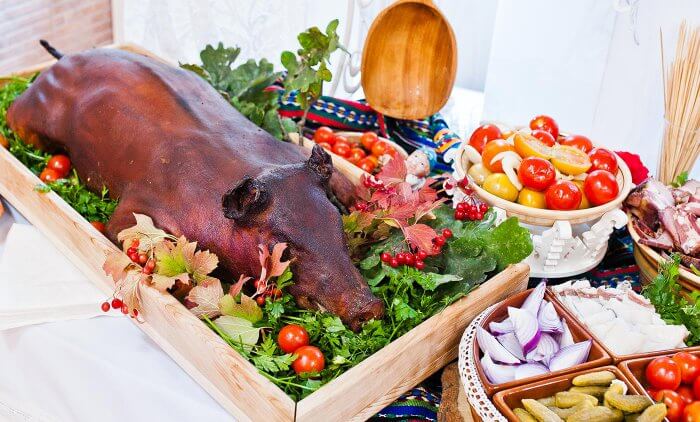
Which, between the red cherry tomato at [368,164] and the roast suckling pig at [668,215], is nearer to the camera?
the roast suckling pig at [668,215]

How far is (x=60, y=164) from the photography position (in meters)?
1.56

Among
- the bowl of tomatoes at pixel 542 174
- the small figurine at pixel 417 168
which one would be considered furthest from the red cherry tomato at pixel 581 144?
the small figurine at pixel 417 168

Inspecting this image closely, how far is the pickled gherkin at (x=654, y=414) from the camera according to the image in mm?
920

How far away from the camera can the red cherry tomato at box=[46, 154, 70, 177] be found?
1556mm

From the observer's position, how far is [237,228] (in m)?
1.19

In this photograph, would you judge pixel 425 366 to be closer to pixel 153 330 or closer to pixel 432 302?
pixel 432 302

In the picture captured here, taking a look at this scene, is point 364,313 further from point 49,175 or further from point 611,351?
point 49,175

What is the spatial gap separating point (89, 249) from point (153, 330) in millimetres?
219

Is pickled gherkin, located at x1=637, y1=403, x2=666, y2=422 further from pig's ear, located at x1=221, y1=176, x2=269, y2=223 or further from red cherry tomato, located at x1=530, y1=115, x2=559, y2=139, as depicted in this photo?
red cherry tomato, located at x1=530, y1=115, x2=559, y2=139

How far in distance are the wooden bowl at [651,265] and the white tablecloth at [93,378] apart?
2.60ft

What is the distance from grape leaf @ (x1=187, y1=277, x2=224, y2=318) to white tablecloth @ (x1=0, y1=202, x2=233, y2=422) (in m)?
0.13

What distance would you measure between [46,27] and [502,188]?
259cm

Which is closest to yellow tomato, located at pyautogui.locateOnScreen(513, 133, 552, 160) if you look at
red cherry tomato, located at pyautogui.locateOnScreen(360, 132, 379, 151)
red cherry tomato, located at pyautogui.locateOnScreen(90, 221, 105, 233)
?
red cherry tomato, located at pyautogui.locateOnScreen(360, 132, 379, 151)

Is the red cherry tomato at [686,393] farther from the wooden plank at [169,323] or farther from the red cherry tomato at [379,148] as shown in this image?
the red cherry tomato at [379,148]
